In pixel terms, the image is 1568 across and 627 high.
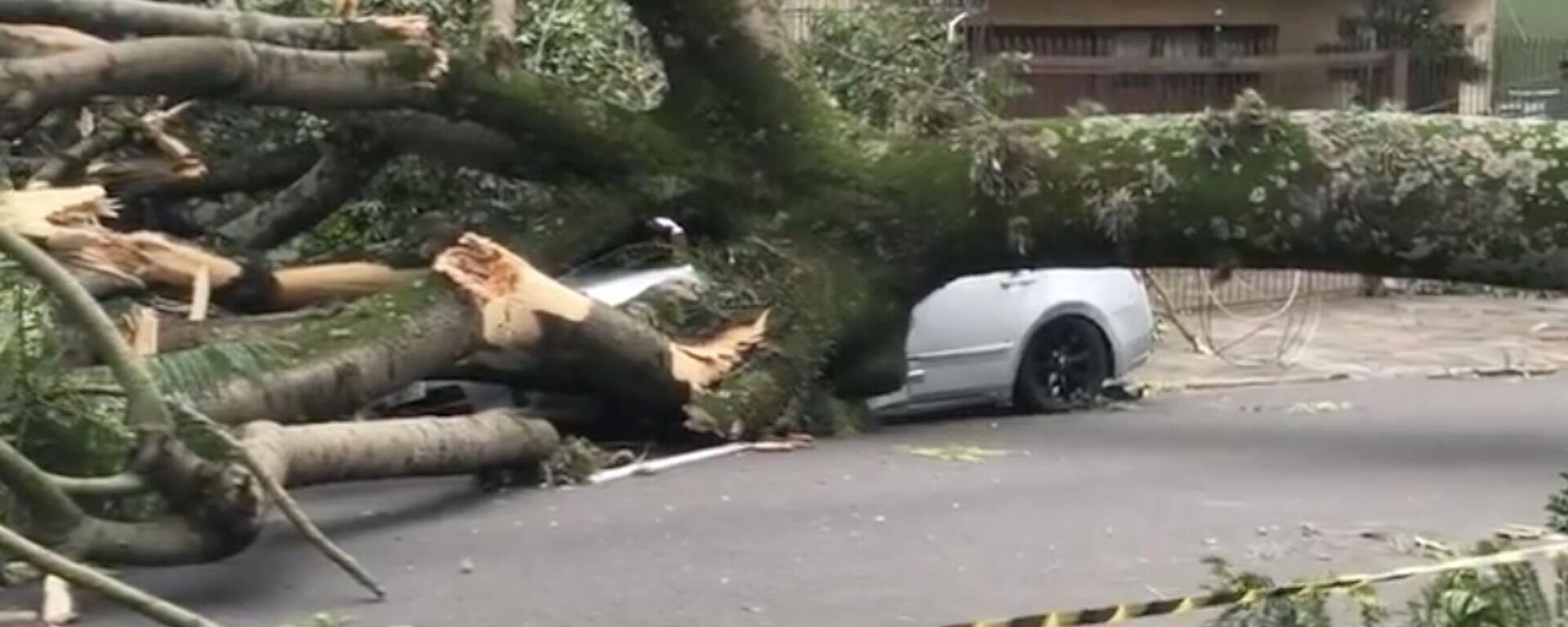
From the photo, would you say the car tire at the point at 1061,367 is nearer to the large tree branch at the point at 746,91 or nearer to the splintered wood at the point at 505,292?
the large tree branch at the point at 746,91

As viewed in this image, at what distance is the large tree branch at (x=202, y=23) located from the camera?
7.84 metres

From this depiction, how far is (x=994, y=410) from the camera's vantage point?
15.7m

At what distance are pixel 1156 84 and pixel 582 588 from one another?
15.1 meters

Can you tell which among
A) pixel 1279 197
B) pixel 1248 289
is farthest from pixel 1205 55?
pixel 1279 197

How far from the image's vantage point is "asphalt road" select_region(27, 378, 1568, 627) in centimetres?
855

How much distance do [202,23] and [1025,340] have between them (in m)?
7.23

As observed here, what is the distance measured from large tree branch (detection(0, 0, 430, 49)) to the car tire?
4871 mm

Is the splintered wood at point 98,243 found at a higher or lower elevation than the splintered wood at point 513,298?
higher

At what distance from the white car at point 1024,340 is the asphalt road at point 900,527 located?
1007 millimetres

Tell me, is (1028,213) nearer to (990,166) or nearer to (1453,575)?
(990,166)

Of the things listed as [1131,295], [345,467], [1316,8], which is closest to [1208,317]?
[1316,8]

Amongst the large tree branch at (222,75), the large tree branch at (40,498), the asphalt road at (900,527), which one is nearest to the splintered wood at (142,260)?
the large tree branch at (222,75)

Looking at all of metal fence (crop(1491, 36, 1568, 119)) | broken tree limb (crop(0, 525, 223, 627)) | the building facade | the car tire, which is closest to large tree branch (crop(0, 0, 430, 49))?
broken tree limb (crop(0, 525, 223, 627))

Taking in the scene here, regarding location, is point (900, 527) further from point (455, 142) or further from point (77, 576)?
point (77, 576)
